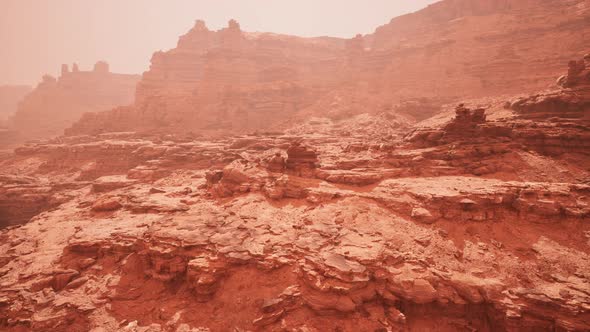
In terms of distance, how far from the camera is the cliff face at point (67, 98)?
6200 cm

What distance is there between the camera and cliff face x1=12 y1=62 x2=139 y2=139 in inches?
2441

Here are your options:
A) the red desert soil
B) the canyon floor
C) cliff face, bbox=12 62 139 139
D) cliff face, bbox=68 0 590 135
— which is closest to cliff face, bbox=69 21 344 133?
cliff face, bbox=68 0 590 135

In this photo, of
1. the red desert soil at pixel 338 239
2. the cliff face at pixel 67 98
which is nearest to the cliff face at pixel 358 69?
the red desert soil at pixel 338 239

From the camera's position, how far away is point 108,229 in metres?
13.8

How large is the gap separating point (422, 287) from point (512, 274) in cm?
357

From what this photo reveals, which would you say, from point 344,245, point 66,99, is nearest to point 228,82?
point 66,99

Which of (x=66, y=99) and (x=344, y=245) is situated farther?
(x=66, y=99)

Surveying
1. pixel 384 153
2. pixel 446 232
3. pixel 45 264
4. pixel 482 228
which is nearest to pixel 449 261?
pixel 446 232

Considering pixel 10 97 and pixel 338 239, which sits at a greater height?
pixel 10 97

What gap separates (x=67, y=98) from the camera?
236ft

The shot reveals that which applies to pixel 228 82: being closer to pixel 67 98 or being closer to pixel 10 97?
pixel 67 98

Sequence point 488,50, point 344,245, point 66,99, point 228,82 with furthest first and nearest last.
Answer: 1. point 66,99
2. point 228,82
3. point 488,50
4. point 344,245

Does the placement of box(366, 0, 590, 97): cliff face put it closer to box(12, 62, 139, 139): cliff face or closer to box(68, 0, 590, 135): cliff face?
box(68, 0, 590, 135): cliff face

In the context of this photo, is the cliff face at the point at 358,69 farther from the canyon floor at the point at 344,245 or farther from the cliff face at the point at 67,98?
the canyon floor at the point at 344,245
